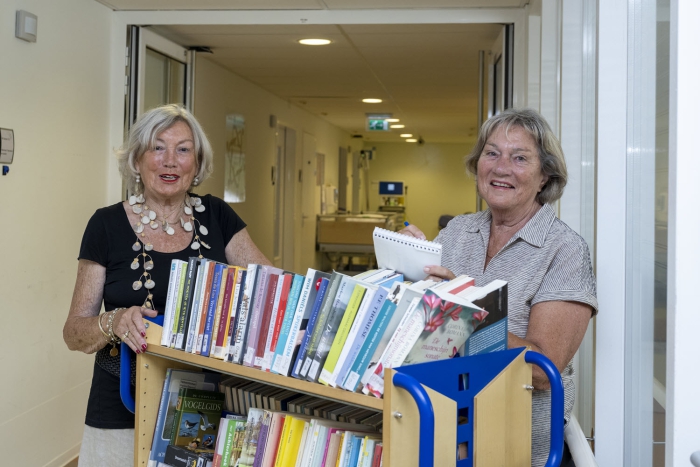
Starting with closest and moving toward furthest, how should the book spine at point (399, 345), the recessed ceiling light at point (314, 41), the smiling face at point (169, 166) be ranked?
the book spine at point (399, 345)
the smiling face at point (169, 166)
the recessed ceiling light at point (314, 41)

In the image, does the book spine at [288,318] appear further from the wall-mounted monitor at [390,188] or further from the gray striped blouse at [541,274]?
the wall-mounted monitor at [390,188]

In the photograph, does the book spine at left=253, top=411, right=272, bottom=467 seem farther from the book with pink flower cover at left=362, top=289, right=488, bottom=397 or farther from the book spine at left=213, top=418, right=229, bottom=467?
the book with pink flower cover at left=362, top=289, right=488, bottom=397

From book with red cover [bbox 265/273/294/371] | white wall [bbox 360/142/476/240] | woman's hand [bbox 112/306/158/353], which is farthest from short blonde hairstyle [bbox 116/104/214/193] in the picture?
white wall [bbox 360/142/476/240]

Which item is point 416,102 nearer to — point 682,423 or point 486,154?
Result: point 486,154

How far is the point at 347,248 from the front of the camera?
10.9 m

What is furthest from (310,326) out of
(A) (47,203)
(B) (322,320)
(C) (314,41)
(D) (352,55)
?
(D) (352,55)

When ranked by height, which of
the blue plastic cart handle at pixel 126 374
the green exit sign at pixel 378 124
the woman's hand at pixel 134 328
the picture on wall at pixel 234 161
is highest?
the green exit sign at pixel 378 124

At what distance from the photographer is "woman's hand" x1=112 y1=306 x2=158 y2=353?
1816 mm

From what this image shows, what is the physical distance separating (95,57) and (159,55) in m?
0.67

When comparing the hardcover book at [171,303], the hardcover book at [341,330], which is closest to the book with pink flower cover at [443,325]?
the hardcover book at [341,330]

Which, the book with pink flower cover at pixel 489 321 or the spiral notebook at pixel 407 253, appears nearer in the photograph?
the book with pink flower cover at pixel 489 321

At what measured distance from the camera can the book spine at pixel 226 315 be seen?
1649 mm

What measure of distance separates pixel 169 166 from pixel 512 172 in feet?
3.40

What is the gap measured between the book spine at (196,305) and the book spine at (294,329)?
0.32 m
